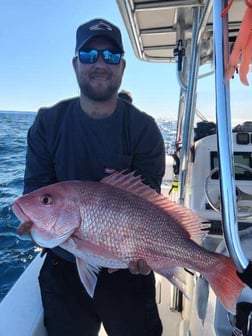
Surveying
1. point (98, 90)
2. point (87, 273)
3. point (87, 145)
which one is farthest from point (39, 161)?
point (87, 273)

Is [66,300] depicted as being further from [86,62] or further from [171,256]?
[86,62]

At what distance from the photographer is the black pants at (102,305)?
1.80 metres

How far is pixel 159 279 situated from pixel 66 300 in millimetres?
1361

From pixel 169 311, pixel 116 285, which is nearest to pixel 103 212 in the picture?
pixel 116 285

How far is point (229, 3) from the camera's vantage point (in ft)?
2.84

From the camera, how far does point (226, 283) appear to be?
1.18 m

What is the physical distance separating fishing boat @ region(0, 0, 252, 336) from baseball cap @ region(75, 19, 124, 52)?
454mm

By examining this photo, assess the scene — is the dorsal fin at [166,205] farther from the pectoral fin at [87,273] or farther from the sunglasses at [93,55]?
the sunglasses at [93,55]

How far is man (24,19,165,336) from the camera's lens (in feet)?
6.03

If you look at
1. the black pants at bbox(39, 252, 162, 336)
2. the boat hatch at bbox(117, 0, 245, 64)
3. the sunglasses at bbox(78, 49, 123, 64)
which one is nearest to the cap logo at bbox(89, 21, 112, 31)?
the sunglasses at bbox(78, 49, 123, 64)

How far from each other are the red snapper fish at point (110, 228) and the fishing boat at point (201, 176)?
206 mm

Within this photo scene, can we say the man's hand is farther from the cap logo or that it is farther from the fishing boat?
the cap logo

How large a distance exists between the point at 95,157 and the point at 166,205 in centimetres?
61

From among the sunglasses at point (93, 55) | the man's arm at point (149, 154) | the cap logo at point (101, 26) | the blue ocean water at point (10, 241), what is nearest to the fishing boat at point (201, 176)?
the man's arm at point (149, 154)
